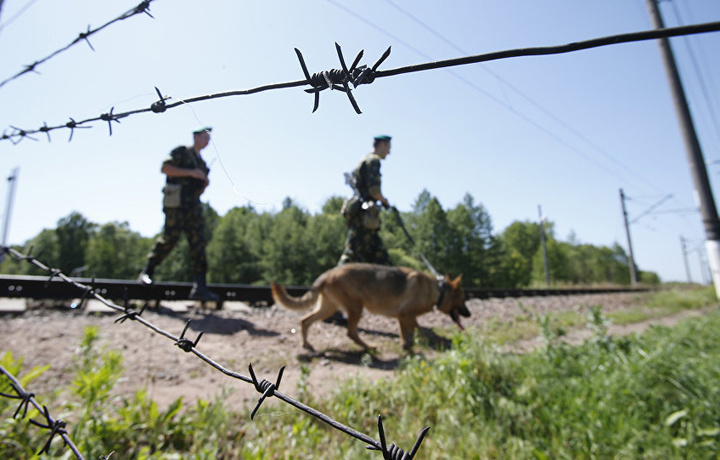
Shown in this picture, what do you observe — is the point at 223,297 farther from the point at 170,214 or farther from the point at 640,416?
the point at 640,416

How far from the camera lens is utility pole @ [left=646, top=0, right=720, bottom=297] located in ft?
26.3

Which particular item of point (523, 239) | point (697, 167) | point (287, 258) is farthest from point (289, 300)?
point (523, 239)

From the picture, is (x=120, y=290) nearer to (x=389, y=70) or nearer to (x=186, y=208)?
(x=186, y=208)

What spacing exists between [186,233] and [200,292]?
978 millimetres

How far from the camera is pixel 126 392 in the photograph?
10.1 ft

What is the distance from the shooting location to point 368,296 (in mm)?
4961

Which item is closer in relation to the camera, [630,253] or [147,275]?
[147,275]

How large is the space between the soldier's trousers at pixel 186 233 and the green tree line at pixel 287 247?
9.65 ft

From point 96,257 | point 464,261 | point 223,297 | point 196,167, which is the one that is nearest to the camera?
point 196,167

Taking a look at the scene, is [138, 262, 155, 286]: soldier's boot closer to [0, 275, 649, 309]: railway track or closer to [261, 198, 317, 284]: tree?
[0, 275, 649, 309]: railway track

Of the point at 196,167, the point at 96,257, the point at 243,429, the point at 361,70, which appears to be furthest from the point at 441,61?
the point at 96,257

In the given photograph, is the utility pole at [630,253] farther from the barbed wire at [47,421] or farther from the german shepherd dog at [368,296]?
the barbed wire at [47,421]

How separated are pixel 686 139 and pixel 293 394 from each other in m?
10.6

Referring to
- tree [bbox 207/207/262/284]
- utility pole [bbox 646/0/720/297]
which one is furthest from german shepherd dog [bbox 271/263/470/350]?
tree [bbox 207/207/262/284]
